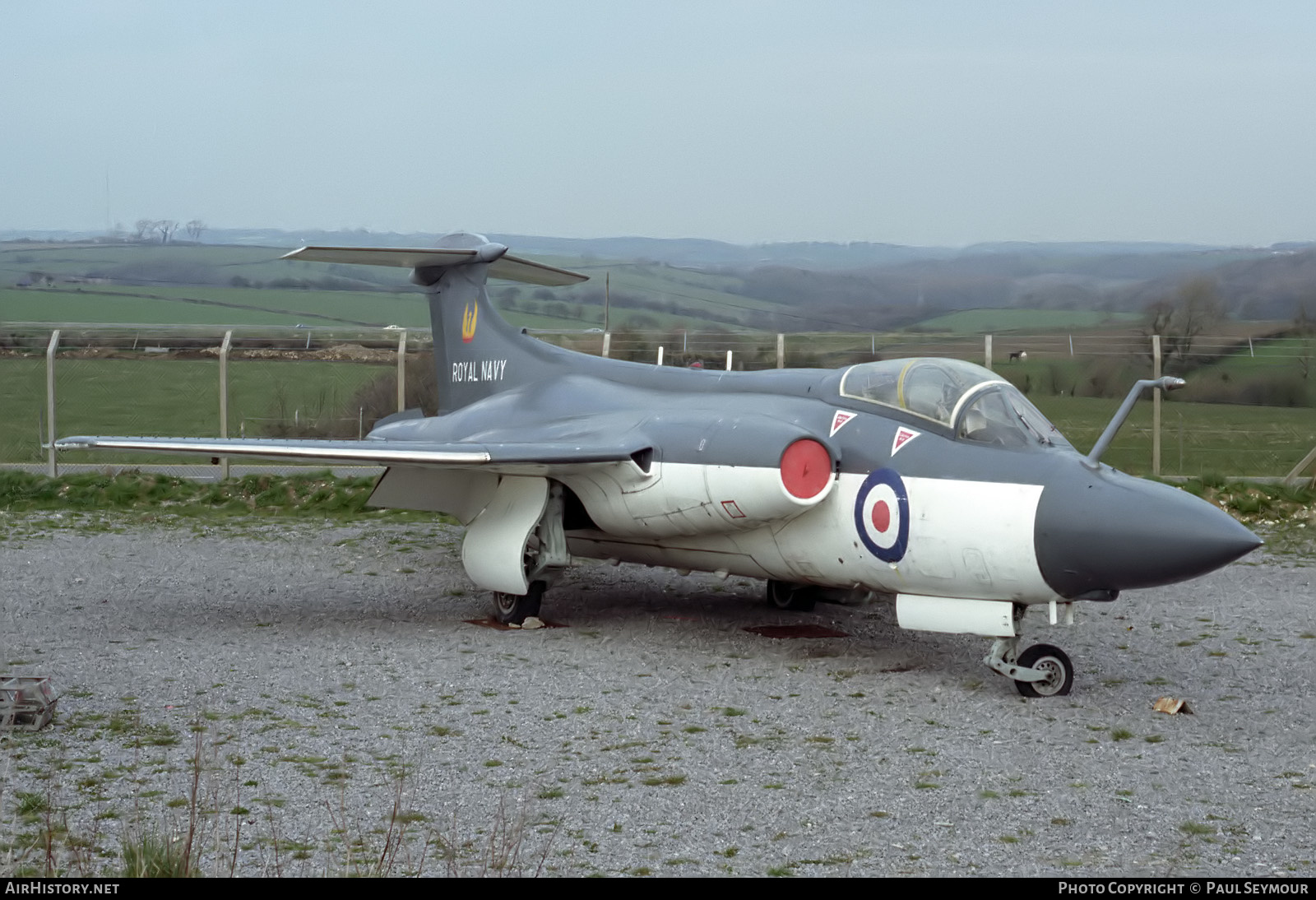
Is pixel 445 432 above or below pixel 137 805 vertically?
above

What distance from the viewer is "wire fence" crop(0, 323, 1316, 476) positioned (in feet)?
59.7

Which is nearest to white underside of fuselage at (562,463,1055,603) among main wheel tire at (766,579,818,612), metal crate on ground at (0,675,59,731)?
main wheel tire at (766,579,818,612)

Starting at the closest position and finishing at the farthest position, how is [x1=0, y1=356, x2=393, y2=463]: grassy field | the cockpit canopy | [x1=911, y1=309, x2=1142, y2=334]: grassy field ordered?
the cockpit canopy < [x1=0, y1=356, x2=393, y2=463]: grassy field < [x1=911, y1=309, x2=1142, y2=334]: grassy field

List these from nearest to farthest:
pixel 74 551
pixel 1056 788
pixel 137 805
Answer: pixel 137 805 → pixel 1056 788 → pixel 74 551

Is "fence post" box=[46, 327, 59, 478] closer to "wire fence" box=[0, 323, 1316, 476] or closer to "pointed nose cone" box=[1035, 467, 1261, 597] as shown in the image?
"wire fence" box=[0, 323, 1316, 476]

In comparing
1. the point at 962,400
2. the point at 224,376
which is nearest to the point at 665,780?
the point at 962,400

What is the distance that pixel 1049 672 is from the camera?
25.6 feet

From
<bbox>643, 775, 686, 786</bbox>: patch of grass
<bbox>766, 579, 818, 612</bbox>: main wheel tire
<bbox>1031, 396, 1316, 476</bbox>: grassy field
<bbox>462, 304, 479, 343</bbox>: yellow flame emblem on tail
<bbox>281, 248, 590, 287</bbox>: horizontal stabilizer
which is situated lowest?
<bbox>766, 579, 818, 612</bbox>: main wheel tire

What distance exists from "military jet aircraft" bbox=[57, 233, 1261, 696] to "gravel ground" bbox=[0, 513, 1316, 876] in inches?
22.7

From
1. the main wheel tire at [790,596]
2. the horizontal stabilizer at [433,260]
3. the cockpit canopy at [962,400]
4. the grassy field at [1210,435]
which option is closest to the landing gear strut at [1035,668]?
the cockpit canopy at [962,400]

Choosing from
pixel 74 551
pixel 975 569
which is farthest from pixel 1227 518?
pixel 74 551

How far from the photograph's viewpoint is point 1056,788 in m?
6.01

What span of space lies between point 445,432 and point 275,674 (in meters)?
3.96

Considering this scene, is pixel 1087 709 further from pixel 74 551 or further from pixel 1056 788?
pixel 74 551
